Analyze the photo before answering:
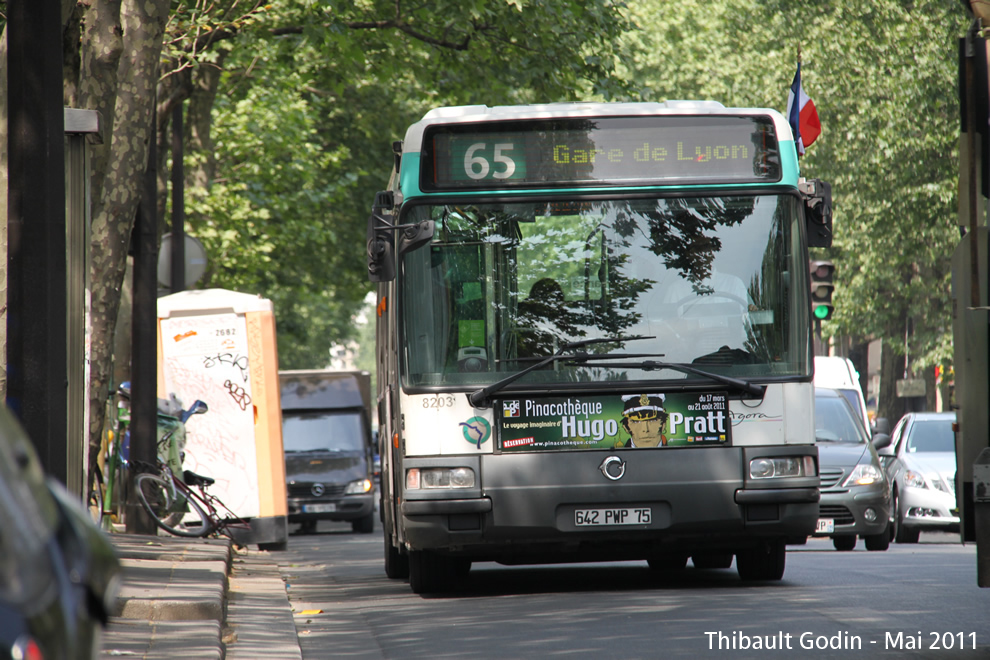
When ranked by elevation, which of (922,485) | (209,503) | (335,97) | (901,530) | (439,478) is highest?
(335,97)

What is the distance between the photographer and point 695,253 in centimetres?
957

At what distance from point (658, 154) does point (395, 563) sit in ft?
14.6

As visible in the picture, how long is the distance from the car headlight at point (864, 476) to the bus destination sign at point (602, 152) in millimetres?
6416

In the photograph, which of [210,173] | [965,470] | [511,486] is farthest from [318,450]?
[965,470]

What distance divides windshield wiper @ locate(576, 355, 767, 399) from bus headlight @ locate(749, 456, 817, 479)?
41cm

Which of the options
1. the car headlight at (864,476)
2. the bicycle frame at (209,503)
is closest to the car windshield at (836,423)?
the car headlight at (864,476)

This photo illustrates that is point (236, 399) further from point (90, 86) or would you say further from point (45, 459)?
point (45, 459)

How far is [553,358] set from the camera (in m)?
9.44

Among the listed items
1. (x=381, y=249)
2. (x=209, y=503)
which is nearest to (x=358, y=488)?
(x=209, y=503)

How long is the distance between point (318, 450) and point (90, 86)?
15262 millimetres

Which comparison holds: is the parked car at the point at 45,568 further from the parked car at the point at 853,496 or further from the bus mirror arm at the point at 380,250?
the parked car at the point at 853,496

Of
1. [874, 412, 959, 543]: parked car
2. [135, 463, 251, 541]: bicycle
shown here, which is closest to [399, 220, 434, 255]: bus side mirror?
[135, 463, 251, 541]: bicycle

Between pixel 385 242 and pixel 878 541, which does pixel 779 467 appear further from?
pixel 878 541

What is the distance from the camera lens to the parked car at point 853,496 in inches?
601
